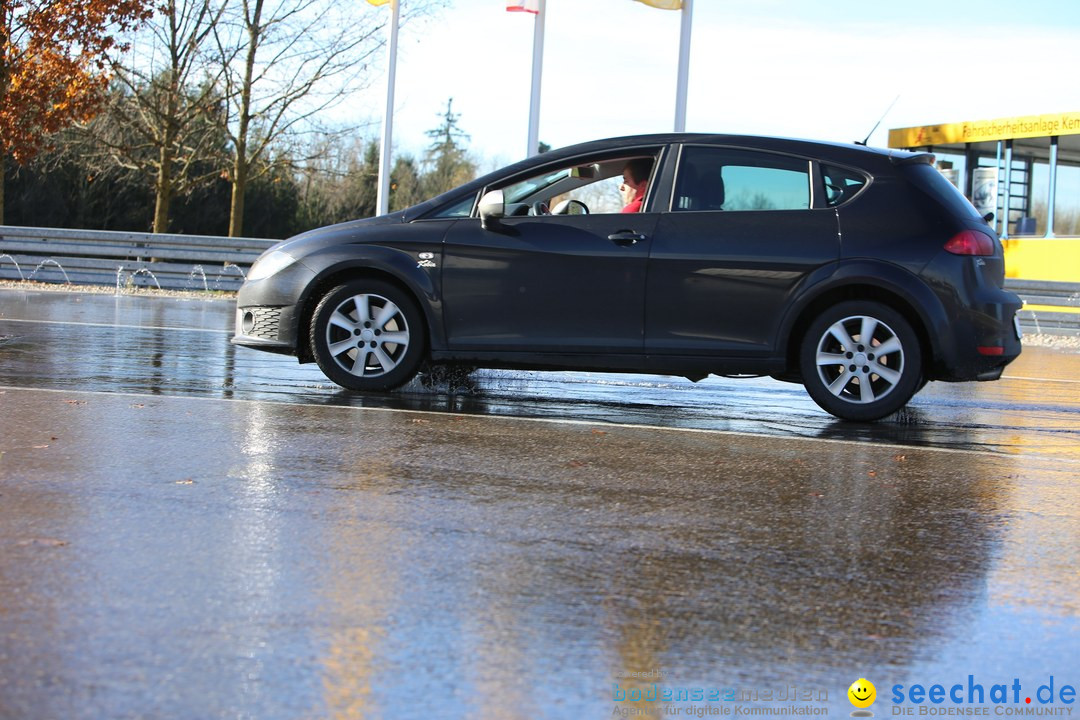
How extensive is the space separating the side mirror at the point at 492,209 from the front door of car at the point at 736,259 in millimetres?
947

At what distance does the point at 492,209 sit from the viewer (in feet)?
26.3

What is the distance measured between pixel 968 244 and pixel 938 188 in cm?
44

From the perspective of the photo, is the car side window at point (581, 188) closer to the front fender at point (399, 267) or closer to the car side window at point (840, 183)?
the front fender at point (399, 267)

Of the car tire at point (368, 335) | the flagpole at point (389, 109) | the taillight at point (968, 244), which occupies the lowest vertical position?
the car tire at point (368, 335)

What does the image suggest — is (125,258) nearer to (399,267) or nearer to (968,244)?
(399,267)

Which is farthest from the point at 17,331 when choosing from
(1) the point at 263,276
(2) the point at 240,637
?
(2) the point at 240,637

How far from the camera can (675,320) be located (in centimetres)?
788

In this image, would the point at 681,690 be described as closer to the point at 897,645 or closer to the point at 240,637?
the point at 897,645

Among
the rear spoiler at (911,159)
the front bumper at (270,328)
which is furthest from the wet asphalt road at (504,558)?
the rear spoiler at (911,159)

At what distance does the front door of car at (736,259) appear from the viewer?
25.5ft

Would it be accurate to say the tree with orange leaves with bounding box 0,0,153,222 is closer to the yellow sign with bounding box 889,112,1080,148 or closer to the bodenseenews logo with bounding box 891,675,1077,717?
the yellow sign with bounding box 889,112,1080,148

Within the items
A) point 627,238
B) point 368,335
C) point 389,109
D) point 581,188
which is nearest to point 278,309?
point 368,335

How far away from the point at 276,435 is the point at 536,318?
6.53 ft

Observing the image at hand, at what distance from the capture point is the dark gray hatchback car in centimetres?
775
